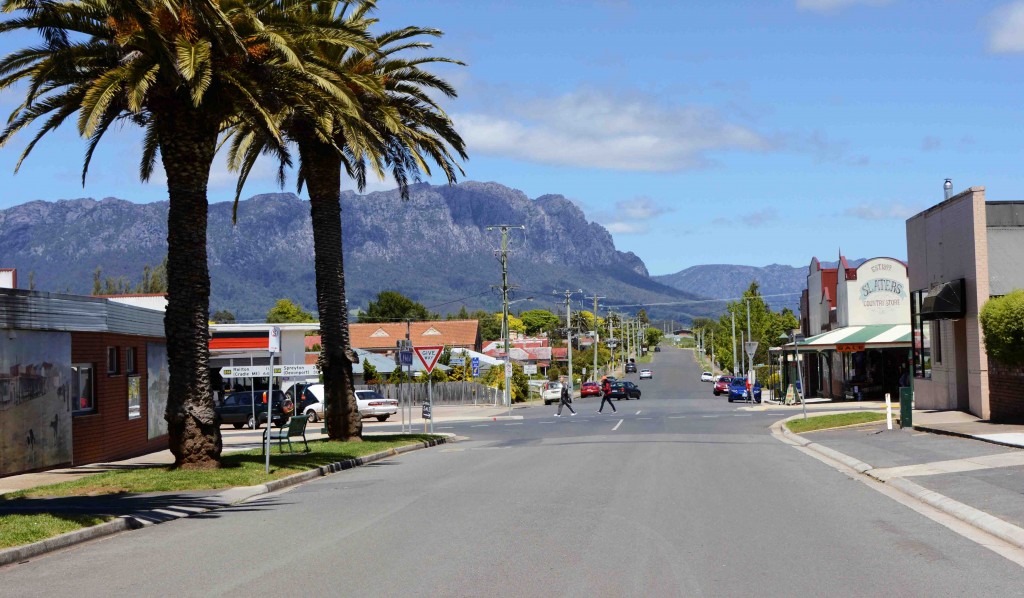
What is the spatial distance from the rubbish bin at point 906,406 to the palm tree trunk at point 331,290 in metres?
13.2

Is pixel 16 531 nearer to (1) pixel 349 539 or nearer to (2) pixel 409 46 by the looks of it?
(1) pixel 349 539

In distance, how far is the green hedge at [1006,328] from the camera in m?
24.2

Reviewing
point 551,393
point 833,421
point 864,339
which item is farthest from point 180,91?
point 551,393

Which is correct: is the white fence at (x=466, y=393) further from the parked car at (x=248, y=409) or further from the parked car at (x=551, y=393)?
the parked car at (x=248, y=409)

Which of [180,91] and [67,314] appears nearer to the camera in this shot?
[180,91]

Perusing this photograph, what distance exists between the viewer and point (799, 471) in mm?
19188

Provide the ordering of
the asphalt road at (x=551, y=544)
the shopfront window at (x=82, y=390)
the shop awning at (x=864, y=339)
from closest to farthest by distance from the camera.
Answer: the asphalt road at (x=551, y=544) → the shopfront window at (x=82, y=390) → the shop awning at (x=864, y=339)

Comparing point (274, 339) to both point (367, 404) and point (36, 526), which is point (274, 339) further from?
point (367, 404)

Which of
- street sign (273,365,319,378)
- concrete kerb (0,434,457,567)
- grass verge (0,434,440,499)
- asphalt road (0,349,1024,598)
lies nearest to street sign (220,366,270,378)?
street sign (273,365,319,378)

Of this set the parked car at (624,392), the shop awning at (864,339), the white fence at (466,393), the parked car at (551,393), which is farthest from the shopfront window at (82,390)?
the parked car at (624,392)

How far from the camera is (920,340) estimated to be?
3472 centimetres

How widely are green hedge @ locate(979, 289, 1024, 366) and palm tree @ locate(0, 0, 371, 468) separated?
1588 centimetres

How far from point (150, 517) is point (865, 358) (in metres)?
44.7

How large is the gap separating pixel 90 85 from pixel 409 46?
8.71 m
